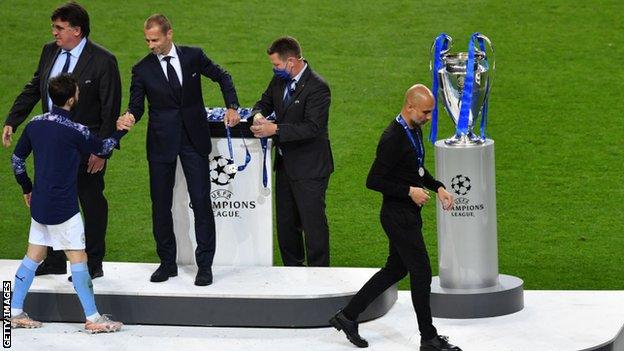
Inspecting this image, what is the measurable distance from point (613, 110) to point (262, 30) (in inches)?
165

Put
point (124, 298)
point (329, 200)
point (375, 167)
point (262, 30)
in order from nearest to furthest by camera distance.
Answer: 1. point (375, 167)
2. point (124, 298)
3. point (329, 200)
4. point (262, 30)

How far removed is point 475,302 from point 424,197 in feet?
3.72

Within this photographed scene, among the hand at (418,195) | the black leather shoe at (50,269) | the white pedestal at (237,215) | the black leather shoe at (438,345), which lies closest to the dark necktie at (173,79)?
the white pedestal at (237,215)

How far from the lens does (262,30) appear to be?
16391 millimetres

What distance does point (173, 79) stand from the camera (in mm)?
9375

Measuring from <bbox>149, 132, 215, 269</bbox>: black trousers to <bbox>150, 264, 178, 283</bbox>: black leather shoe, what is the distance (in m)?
0.03

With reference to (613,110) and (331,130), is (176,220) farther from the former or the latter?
(613,110)

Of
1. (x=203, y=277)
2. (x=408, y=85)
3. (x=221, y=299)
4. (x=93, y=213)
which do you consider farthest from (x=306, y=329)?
(x=408, y=85)

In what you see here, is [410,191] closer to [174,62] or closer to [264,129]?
[264,129]

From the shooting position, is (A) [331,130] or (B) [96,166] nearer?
(B) [96,166]

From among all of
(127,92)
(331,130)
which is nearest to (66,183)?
(331,130)

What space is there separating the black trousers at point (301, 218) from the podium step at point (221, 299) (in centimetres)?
29

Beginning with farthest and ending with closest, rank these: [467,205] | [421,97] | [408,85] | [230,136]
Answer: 1. [408,85]
2. [230,136]
3. [467,205]
4. [421,97]

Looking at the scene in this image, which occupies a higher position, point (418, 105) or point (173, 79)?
point (173, 79)
